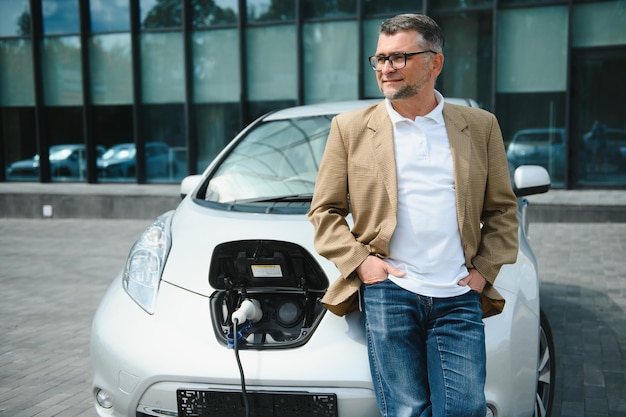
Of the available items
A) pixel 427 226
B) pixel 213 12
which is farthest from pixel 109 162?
pixel 427 226

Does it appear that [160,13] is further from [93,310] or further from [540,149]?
[93,310]

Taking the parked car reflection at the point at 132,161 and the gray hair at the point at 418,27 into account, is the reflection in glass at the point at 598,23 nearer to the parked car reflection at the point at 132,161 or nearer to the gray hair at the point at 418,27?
the parked car reflection at the point at 132,161

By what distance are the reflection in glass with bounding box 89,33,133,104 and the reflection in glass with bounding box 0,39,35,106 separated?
4.89ft

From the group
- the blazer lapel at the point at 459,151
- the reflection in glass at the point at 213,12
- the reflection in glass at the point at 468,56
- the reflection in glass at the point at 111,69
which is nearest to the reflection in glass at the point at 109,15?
the reflection in glass at the point at 111,69

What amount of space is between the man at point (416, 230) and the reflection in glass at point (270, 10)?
1041cm

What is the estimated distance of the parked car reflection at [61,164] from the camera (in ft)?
45.9

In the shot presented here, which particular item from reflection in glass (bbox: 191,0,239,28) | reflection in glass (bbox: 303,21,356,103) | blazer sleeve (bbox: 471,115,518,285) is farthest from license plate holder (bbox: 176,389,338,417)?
reflection in glass (bbox: 191,0,239,28)

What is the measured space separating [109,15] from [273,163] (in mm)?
11055

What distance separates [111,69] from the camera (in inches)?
531

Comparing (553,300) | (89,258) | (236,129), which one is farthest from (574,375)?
(236,129)

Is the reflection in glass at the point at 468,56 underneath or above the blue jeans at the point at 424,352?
above

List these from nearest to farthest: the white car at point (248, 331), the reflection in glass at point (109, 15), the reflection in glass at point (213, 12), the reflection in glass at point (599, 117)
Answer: the white car at point (248, 331) < the reflection in glass at point (599, 117) < the reflection in glass at point (213, 12) < the reflection in glass at point (109, 15)

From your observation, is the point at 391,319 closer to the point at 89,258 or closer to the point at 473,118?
the point at 473,118

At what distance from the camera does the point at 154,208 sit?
38.5 feet
